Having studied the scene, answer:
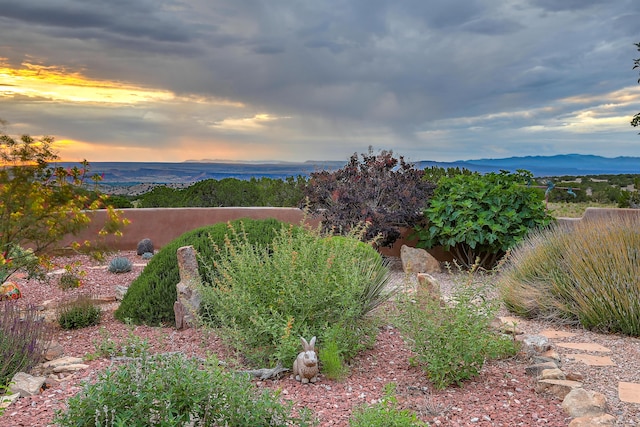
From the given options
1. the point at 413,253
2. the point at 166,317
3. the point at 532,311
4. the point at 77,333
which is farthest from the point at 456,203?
the point at 77,333

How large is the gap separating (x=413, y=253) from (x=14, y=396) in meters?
6.30

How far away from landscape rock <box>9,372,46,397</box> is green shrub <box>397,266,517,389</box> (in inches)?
96.6

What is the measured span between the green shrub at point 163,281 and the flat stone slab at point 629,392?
10.4ft

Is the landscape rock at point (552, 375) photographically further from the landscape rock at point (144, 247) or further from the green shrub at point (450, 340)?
the landscape rock at point (144, 247)

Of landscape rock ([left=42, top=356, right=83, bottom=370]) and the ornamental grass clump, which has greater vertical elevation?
the ornamental grass clump

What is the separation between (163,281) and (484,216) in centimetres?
484

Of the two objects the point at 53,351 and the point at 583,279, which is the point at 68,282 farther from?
the point at 583,279

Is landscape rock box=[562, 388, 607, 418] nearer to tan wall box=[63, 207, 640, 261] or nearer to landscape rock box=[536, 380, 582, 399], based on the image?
landscape rock box=[536, 380, 582, 399]

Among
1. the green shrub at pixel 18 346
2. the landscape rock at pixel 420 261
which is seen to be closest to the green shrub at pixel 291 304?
the green shrub at pixel 18 346

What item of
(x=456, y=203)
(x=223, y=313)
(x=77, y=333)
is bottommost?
(x=77, y=333)

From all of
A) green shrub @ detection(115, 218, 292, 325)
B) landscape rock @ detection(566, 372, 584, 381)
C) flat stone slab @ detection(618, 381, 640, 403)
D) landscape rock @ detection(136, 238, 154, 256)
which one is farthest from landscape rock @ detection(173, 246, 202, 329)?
landscape rock @ detection(136, 238, 154, 256)

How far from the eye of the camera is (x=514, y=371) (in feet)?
14.2

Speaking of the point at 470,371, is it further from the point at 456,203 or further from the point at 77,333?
the point at 456,203

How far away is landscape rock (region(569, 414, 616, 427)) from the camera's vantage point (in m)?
3.31
